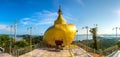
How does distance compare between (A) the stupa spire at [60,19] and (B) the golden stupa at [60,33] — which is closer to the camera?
(B) the golden stupa at [60,33]

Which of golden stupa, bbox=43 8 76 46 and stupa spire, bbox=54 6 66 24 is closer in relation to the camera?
golden stupa, bbox=43 8 76 46

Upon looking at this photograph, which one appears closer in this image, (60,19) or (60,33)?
(60,33)

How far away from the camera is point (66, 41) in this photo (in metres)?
24.2

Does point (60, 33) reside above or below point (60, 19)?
below

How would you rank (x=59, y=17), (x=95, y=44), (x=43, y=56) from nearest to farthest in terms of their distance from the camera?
(x=43, y=56) → (x=59, y=17) → (x=95, y=44)

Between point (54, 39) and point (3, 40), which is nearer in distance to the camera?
point (54, 39)

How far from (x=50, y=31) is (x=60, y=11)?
462 centimetres

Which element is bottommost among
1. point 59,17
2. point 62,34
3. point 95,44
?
point 95,44

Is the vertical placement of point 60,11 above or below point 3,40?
above

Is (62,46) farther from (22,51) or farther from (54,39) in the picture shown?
(22,51)

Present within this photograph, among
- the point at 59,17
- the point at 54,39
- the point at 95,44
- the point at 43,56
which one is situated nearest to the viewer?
the point at 43,56

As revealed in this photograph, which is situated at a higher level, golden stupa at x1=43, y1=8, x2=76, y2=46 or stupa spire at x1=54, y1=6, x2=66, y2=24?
stupa spire at x1=54, y1=6, x2=66, y2=24

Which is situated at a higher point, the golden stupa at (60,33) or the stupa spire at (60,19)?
the stupa spire at (60,19)

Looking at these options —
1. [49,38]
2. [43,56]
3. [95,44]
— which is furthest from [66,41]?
[95,44]
